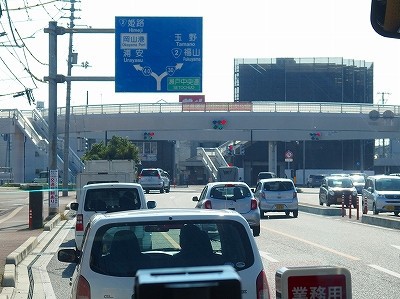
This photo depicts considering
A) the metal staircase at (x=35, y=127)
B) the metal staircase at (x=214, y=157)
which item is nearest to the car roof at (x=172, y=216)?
the metal staircase at (x=35, y=127)

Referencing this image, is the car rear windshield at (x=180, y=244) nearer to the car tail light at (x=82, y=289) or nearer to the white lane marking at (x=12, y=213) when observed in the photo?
the car tail light at (x=82, y=289)

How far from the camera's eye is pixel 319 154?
9575 centimetres

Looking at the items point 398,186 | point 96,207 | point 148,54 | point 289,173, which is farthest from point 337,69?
point 96,207

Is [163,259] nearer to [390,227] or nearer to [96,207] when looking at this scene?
[96,207]

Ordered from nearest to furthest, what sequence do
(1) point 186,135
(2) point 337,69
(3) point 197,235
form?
(3) point 197,235
(1) point 186,135
(2) point 337,69

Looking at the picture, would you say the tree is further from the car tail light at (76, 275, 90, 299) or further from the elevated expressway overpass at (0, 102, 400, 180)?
the car tail light at (76, 275, 90, 299)

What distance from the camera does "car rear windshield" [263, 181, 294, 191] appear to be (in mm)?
35000

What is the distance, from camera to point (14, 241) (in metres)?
23.0

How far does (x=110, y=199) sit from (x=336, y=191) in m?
25.9

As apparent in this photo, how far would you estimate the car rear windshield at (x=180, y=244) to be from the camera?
7.34 meters

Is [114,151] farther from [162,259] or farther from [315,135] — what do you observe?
[162,259]

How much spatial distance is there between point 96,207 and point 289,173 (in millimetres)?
66977

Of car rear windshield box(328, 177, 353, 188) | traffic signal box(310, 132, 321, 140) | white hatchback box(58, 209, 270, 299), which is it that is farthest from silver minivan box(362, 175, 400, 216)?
traffic signal box(310, 132, 321, 140)

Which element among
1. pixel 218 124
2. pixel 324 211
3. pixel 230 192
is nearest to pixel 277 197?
pixel 324 211
